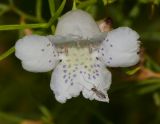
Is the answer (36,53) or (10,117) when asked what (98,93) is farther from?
(10,117)

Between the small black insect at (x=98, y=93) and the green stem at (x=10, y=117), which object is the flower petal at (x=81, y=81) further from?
the green stem at (x=10, y=117)

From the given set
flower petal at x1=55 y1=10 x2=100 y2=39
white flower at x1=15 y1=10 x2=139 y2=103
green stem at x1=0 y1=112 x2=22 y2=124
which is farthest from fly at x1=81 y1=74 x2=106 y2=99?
green stem at x1=0 y1=112 x2=22 y2=124

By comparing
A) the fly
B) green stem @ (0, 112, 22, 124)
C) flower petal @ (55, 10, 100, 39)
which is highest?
flower petal @ (55, 10, 100, 39)

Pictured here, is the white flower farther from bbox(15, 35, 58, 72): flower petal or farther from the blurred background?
the blurred background

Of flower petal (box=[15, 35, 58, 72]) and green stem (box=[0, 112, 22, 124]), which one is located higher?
flower petal (box=[15, 35, 58, 72])

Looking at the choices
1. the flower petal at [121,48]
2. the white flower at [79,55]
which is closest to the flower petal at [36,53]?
the white flower at [79,55]

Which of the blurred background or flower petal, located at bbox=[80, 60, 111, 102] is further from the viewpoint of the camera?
the blurred background
